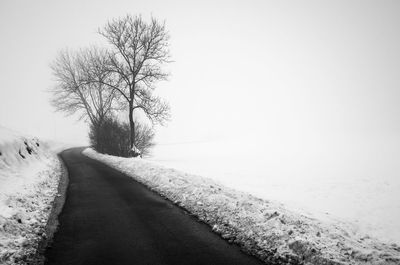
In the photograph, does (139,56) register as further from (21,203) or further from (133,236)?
(133,236)

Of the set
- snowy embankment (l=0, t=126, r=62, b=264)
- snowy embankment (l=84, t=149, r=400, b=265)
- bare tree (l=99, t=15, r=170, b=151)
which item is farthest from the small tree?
snowy embankment (l=84, t=149, r=400, b=265)

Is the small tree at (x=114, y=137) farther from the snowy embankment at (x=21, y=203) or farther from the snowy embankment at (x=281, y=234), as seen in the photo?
the snowy embankment at (x=281, y=234)

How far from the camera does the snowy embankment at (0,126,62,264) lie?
569cm

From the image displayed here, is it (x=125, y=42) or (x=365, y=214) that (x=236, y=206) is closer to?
(x=365, y=214)

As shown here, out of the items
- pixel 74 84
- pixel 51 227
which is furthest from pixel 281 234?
pixel 74 84

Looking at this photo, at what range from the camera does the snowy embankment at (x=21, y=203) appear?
5.69 m

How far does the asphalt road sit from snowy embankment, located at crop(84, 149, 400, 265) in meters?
0.47

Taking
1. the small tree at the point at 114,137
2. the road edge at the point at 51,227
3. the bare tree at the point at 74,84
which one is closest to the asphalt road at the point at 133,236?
the road edge at the point at 51,227

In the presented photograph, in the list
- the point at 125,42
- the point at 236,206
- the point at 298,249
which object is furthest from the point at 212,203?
the point at 125,42

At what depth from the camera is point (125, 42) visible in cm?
2511

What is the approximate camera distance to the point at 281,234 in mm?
6012

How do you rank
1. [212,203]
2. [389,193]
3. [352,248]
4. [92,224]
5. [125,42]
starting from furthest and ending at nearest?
[125,42] → [389,193] → [212,203] → [92,224] → [352,248]

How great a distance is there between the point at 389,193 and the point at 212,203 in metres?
9.21

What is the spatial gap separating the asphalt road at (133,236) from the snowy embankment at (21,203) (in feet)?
1.74
